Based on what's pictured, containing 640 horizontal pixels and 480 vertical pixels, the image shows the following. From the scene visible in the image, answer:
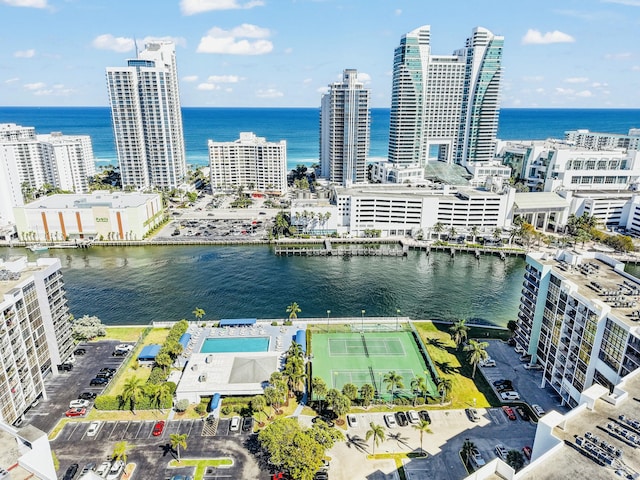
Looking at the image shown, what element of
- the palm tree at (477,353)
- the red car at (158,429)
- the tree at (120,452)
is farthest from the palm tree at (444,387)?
the tree at (120,452)

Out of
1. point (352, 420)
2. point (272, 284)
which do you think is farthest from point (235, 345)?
point (272, 284)

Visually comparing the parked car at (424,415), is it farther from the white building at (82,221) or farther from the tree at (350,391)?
the white building at (82,221)

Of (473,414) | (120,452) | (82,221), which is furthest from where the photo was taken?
(82,221)

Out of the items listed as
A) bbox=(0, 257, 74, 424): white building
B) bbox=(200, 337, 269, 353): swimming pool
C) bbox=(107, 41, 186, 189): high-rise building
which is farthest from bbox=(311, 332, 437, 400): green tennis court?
bbox=(107, 41, 186, 189): high-rise building

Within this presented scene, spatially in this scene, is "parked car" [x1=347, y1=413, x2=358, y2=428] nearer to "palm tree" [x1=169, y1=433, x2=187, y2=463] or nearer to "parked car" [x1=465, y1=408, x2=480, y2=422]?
"parked car" [x1=465, y1=408, x2=480, y2=422]

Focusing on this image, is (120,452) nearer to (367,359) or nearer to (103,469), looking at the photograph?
(103,469)

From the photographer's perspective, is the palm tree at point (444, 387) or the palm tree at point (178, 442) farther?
the palm tree at point (444, 387)

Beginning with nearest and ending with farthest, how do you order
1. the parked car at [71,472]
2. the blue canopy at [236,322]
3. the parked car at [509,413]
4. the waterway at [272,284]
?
the parked car at [71,472] < the parked car at [509,413] < the blue canopy at [236,322] < the waterway at [272,284]
